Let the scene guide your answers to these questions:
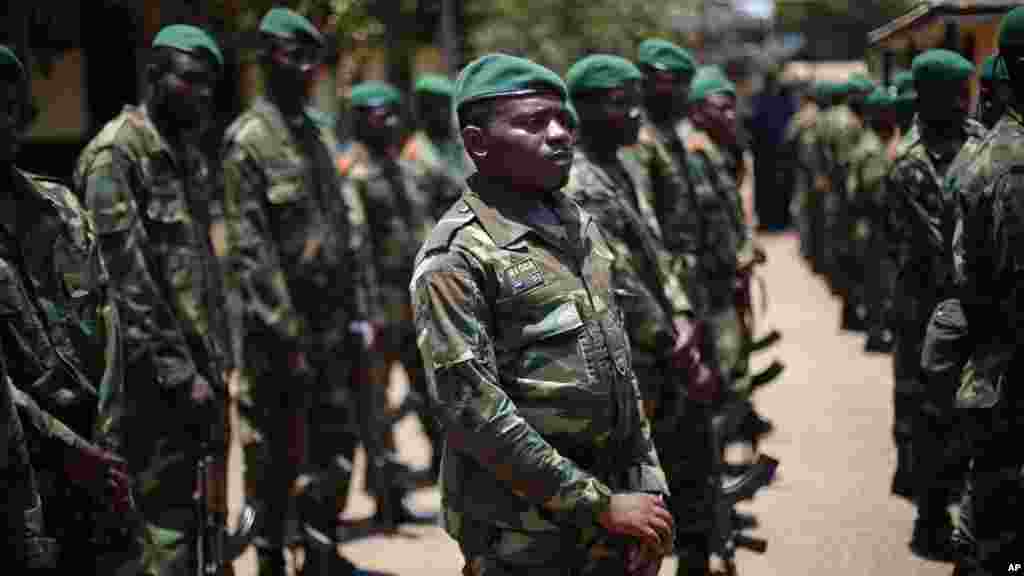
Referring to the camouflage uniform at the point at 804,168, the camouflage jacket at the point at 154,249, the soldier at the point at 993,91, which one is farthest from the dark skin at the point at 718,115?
the camouflage uniform at the point at 804,168

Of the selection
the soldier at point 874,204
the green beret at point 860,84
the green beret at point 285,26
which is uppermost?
the green beret at point 285,26

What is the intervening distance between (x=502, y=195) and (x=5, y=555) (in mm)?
1604

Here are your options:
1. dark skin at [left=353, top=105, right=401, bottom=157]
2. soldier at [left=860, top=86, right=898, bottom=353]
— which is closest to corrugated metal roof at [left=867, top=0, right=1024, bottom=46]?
soldier at [left=860, top=86, right=898, bottom=353]

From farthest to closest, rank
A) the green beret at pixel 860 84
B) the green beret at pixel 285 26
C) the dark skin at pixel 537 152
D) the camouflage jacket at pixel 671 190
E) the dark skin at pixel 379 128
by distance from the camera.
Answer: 1. the green beret at pixel 860 84
2. the dark skin at pixel 379 128
3. the camouflage jacket at pixel 671 190
4. the green beret at pixel 285 26
5. the dark skin at pixel 537 152

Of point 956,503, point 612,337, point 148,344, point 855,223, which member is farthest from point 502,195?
point 855,223

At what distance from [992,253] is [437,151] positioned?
5.21m

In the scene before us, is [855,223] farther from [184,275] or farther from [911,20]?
[184,275]

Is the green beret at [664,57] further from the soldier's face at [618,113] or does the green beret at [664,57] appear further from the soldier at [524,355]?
the soldier at [524,355]

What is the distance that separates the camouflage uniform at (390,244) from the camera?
793 centimetres

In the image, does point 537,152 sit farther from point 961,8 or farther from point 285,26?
point 961,8

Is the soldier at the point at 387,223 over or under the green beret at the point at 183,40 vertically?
under

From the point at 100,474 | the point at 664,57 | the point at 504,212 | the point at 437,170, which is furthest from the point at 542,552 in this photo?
the point at 437,170

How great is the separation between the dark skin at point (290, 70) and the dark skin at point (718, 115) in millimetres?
2528

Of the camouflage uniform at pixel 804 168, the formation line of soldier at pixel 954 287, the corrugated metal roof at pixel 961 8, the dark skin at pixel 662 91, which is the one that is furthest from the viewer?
the camouflage uniform at pixel 804 168
